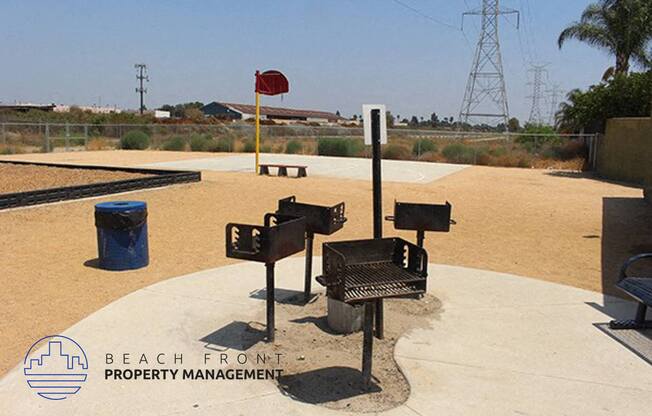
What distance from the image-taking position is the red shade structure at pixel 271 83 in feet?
64.6

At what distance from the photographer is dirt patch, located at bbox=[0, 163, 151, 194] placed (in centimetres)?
1455

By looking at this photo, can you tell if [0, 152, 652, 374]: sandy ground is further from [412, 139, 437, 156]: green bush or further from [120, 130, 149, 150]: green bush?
[120, 130, 149, 150]: green bush

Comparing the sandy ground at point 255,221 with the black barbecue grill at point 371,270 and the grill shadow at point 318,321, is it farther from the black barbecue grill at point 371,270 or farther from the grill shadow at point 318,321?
the black barbecue grill at point 371,270

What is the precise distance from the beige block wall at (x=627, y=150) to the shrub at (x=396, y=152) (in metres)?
10.3

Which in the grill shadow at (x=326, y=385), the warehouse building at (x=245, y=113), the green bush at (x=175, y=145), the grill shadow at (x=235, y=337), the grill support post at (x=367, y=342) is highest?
the warehouse building at (x=245, y=113)

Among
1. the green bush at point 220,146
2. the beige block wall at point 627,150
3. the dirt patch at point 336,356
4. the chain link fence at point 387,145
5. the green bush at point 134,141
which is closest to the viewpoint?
the dirt patch at point 336,356

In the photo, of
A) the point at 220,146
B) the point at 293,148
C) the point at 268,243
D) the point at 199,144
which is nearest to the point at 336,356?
the point at 268,243

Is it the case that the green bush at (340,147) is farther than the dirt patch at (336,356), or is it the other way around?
the green bush at (340,147)

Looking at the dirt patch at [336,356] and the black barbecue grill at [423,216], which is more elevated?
the black barbecue grill at [423,216]

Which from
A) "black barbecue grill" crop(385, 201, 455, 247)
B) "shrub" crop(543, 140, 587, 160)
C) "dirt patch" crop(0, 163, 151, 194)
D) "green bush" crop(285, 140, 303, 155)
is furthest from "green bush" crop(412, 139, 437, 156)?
"black barbecue grill" crop(385, 201, 455, 247)

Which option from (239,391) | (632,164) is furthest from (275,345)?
(632,164)

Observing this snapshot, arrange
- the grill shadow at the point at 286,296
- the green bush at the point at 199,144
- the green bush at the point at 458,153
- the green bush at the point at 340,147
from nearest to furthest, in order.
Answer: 1. the grill shadow at the point at 286,296
2. the green bush at the point at 458,153
3. the green bush at the point at 340,147
4. the green bush at the point at 199,144

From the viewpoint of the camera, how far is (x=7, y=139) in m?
33.4

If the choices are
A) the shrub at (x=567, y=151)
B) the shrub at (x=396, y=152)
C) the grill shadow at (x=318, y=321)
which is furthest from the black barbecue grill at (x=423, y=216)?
the shrub at (x=396, y=152)
